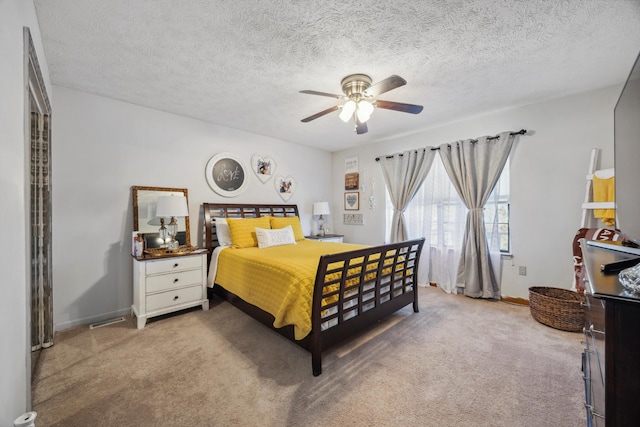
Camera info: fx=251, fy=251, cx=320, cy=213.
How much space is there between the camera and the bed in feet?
6.31

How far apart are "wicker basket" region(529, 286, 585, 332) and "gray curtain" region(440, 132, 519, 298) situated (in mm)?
654

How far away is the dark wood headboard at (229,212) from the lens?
360 cm

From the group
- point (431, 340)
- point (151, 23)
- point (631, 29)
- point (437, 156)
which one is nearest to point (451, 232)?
point (437, 156)

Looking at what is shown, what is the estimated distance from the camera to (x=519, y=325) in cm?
264

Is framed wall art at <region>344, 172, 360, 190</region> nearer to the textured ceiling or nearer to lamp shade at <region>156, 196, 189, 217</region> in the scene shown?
the textured ceiling

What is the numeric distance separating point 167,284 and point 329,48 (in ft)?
9.55

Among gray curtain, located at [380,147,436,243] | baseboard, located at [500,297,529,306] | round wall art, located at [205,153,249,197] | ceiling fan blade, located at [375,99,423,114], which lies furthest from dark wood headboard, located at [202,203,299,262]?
baseboard, located at [500,297,529,306]

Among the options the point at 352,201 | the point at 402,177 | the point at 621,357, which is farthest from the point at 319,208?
the point at 621,357

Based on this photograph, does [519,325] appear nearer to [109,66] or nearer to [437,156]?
[437,156]

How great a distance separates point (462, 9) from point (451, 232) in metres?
2.95

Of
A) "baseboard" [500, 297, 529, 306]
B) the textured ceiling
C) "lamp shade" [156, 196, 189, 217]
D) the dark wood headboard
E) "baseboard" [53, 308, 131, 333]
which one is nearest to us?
the textured ceiling

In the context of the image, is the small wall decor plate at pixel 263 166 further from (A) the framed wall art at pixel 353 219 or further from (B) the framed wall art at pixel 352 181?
(A) the framed wall art at pixel 353 219

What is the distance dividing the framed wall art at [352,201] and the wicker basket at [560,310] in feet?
9.78

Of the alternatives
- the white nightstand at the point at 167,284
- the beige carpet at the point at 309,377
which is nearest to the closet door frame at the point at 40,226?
the beige carpet at the point at 309,377
